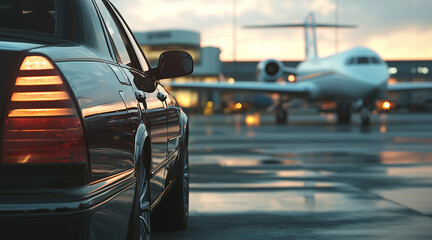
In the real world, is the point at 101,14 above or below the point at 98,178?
above

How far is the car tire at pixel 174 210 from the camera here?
5.54 metres

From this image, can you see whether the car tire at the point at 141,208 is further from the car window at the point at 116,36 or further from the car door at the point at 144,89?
Answer: the car window at the point at 116,36

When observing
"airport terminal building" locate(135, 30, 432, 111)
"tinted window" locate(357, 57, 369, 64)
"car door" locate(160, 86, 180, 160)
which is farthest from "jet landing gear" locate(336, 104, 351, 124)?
"airport terminal building" locate(135, 30, 432, 111)

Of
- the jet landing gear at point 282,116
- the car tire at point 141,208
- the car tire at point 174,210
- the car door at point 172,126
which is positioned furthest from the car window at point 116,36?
the jet landing gear at point 282,116

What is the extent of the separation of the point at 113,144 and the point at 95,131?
0.79 feet

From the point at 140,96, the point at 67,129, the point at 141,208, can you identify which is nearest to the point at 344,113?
the point at 140,96

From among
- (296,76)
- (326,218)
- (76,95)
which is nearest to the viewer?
(76,95)

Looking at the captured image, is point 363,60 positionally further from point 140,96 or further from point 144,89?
point 140,96

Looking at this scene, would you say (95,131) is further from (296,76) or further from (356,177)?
(296,76)

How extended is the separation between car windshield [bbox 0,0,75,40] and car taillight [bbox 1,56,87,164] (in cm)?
66

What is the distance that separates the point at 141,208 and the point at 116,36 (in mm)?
1245

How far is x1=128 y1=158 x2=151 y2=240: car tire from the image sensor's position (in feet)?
10.9

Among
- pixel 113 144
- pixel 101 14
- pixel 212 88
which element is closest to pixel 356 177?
pixel 101 14

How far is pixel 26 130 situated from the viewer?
8.20 feet
